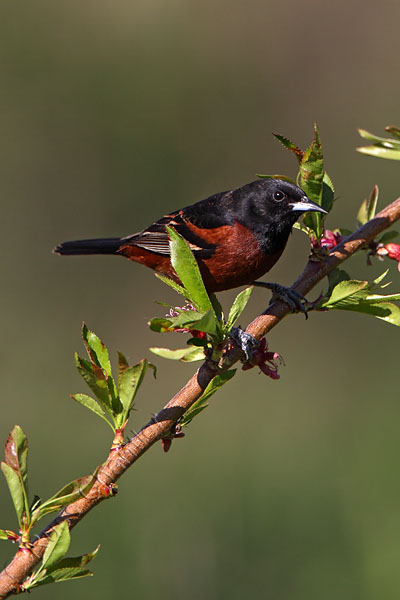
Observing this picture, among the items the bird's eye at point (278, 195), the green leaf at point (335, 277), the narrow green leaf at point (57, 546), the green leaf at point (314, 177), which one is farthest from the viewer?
the bird's eye at point (278, 195)

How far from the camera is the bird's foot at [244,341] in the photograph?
4.06 ft

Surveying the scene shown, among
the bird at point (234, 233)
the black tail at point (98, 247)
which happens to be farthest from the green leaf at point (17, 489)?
the black tail at point (98, 247)

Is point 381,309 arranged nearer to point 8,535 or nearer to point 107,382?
point 107,382

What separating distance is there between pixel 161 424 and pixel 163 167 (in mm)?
4667

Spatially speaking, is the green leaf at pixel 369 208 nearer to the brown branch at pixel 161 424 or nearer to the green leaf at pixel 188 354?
the brown branch at pixel 161 424

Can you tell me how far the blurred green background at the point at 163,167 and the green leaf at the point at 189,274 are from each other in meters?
3.28

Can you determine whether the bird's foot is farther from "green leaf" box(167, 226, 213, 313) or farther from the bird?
the bird

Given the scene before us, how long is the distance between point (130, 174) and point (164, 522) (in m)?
2.97

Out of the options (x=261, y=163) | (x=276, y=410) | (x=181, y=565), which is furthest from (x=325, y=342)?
(x=181, y=565)

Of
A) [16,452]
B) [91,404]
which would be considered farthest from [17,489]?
[91,404]

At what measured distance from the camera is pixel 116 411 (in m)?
1.19

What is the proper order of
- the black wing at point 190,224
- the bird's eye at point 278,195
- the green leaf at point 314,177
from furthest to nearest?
the black wing at point 190,224, the bird's eye at point 278,195, the green leaf at point 314,177

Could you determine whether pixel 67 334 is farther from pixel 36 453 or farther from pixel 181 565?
pixel 181 565

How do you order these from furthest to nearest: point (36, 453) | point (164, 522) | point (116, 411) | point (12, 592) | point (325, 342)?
point (325, 342), point (36, 453), point (164, 522), point (116, 411), point (12, 592)
